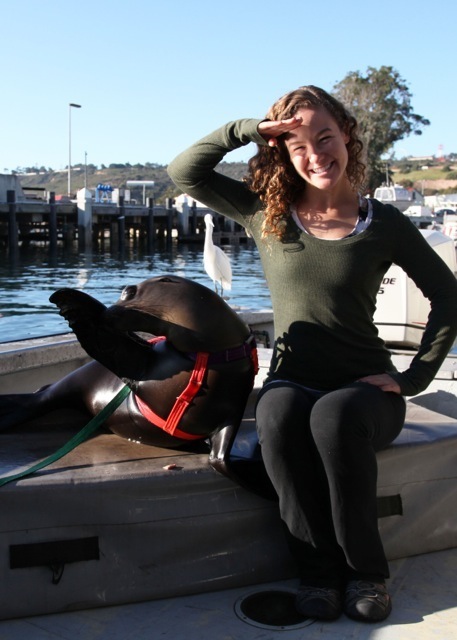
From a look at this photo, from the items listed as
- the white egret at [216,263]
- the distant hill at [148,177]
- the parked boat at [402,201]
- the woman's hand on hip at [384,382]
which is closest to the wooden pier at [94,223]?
the parked boat at [402,201]

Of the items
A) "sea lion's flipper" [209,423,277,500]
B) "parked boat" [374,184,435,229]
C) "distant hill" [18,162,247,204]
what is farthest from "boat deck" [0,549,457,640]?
"distant hill" [18,162,247,204]

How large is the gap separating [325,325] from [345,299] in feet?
0.35

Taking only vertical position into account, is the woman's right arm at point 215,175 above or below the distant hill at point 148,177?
below

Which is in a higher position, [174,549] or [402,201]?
[402,201]

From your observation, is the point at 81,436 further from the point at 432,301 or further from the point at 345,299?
the point at 432,301

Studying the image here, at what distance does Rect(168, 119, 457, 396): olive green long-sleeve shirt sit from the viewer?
2.54 metres

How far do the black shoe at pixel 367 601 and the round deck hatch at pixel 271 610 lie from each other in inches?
5.1

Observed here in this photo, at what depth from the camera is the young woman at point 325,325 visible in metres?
2.34

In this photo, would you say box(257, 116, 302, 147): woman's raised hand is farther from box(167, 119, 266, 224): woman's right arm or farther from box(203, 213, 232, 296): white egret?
box(203, 213, 232, 296): white egret

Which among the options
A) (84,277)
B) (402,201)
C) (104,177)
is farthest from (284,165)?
(104,177)

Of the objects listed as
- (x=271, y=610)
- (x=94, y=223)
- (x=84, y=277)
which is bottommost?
(x=84, y=277)

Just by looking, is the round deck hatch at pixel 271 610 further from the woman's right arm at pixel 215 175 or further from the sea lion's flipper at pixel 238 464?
the woman's right arm at pixel 215 175

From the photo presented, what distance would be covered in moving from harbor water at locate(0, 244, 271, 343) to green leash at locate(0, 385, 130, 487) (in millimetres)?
3787

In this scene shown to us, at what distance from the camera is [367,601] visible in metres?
2.32
